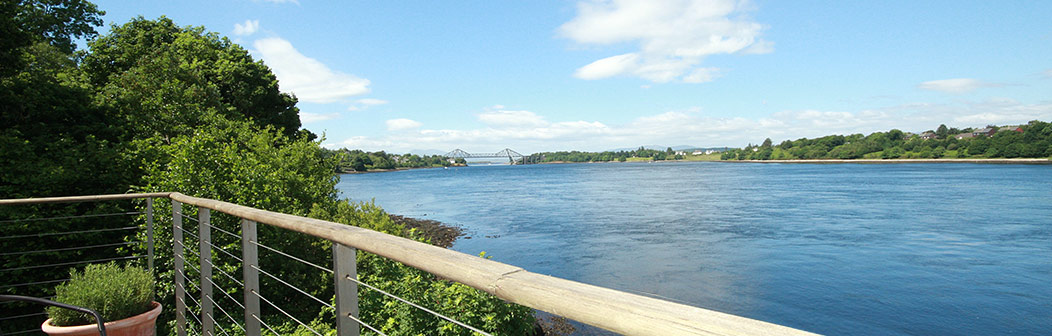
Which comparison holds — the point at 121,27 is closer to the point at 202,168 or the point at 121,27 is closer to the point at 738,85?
the point at 202,168

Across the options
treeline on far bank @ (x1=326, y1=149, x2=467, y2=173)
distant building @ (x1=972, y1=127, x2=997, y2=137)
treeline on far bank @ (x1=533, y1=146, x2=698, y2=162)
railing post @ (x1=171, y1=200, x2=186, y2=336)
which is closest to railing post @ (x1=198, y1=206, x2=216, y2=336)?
railing post @ (x1=171, y1=200, x2=186, y2=336)

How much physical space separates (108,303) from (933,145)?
132634mm

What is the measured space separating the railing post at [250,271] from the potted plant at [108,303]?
1.81 metres

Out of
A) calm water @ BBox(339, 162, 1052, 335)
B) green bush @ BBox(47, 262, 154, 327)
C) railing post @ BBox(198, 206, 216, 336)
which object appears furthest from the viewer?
calm water @ BBox(339, 162, 1052, 335)

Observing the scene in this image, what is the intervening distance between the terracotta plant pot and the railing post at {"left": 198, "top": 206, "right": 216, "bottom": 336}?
0.76 metres

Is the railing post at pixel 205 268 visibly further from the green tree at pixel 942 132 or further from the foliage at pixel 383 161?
the green tree at pixel 942 132

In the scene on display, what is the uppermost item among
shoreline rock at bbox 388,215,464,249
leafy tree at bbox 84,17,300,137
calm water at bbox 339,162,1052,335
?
leafy tree at bbox 84,17,300,137

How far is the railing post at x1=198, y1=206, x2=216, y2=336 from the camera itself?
118 inches

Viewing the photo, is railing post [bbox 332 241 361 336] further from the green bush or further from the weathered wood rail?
the green bush

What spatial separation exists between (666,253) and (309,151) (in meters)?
14.6

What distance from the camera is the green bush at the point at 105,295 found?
3449 millimetres

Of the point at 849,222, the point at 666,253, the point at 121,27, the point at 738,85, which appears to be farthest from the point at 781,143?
the point at 121,27

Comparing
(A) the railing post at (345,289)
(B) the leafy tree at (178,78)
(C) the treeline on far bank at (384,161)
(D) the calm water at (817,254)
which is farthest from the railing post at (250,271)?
(C) the treeline on far bank at (384,161)

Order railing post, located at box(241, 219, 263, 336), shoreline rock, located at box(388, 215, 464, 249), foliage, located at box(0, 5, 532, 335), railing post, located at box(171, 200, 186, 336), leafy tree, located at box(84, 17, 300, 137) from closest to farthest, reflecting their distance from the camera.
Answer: railing post, located at box(241, 219, 263, 336) < railing post, located at box(171, 200, 186, 336) < foliage, located at box(0, 5, 532, 335) < leafy tree, located at box(84, 17, 300, 137) < shoreline rock, located at box(388, 215, 464, 249)
